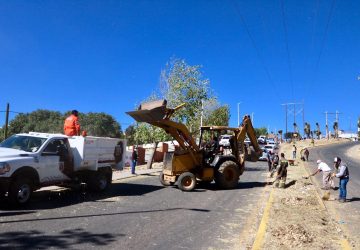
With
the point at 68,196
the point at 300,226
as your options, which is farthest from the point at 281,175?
the point at 68,196

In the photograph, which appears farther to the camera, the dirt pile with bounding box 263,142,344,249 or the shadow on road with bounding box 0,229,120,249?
the dirt pile with bounding box 263,142,344,249

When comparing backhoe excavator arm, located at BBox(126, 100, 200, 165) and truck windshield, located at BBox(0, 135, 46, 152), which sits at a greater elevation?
backhoe excavator arm, located at BBox(126, 100, 200, 165)

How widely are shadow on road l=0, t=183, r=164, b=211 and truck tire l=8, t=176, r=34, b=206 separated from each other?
0.64ft

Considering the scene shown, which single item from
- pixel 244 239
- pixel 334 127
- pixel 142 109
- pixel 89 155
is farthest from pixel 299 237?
pixel 334 127

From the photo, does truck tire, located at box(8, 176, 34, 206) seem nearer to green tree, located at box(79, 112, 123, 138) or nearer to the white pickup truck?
the white pickup truck

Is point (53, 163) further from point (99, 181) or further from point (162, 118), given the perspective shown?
point (162, 118)

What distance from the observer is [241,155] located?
63.5ft

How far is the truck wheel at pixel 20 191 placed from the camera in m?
11.1

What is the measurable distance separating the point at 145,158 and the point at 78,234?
3247 centimetres

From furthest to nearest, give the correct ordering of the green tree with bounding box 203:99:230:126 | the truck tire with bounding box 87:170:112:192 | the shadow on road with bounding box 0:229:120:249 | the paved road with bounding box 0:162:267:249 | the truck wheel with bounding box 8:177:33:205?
1. the green tree with bounding box 203:99:230:126
2. the truck tire with bounding box 87:170:112:192
3. the truck wheel with bounding box 8:177:33:205
4. the paved road with bounding box 0:162:267:249
5. the shadow on road with bounding box 0:229:120:249

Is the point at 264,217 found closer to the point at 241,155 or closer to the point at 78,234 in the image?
the point at 78,234

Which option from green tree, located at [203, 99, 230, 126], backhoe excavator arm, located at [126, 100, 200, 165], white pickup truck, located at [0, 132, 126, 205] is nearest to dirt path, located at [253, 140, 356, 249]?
backhoe excavator arm, located at [126, 100, 200, 165]

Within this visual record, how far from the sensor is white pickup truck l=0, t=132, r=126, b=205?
11.2m

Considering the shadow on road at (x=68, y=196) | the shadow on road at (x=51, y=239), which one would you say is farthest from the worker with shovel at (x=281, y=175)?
the shadow on road at (x=51, y=239)
